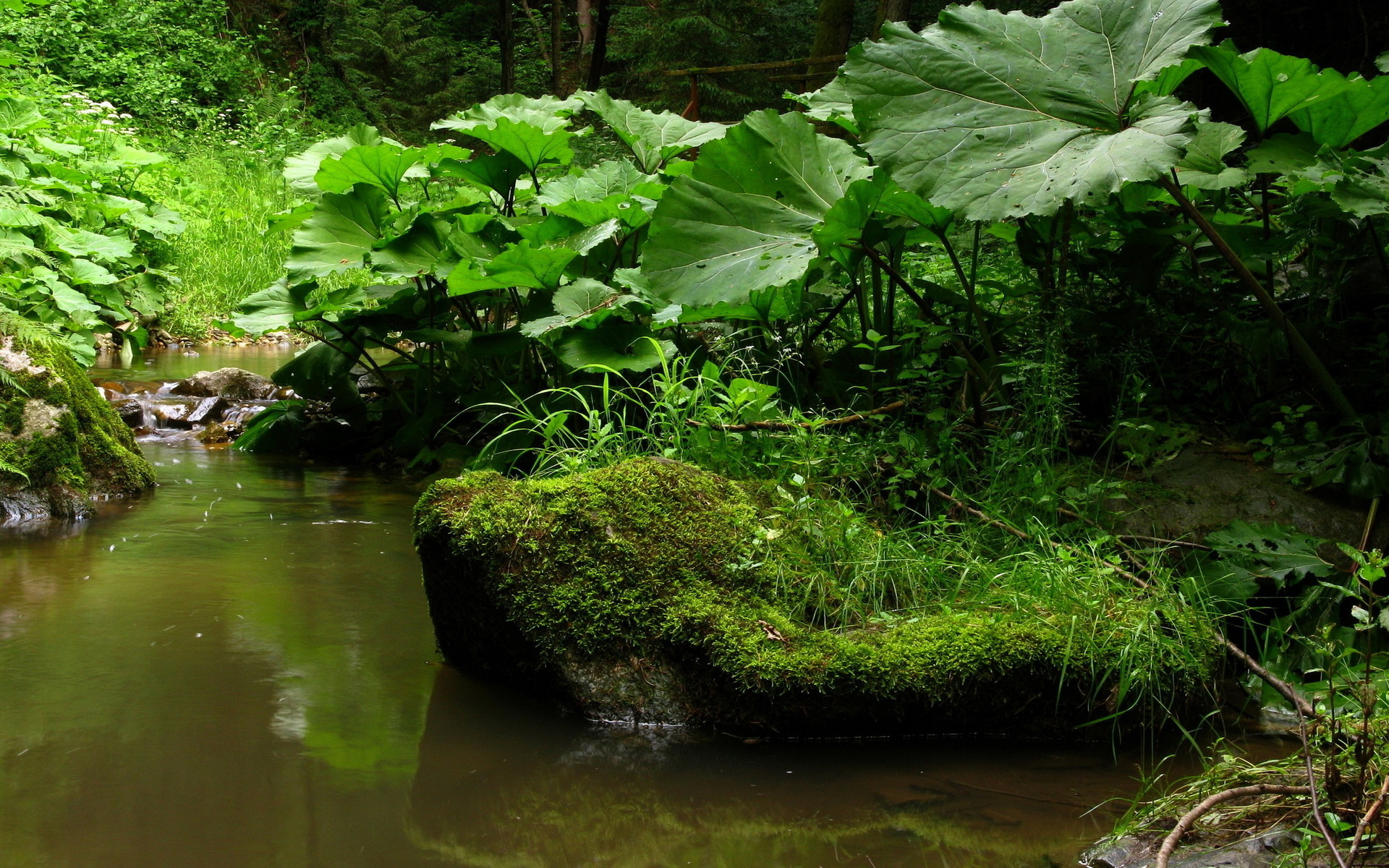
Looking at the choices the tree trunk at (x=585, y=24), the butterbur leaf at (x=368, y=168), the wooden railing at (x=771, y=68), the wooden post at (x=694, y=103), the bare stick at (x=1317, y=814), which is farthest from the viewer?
the tree trunk at (x=585, y=24)

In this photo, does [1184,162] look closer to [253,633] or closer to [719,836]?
[719,836]

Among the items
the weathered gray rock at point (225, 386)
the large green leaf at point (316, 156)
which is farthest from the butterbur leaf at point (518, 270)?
the weathered gray rock at point (225, 386)

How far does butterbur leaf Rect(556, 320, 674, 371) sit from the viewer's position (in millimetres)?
3514

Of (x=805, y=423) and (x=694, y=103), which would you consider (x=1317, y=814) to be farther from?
(x=694, y=103)

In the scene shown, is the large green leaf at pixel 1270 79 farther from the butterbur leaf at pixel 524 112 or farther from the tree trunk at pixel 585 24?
the tree trunk at pixel 585 24

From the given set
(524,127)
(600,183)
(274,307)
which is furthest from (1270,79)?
(274,307)

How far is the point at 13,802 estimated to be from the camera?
1.87 meters

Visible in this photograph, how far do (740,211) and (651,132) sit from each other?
1.62 metres

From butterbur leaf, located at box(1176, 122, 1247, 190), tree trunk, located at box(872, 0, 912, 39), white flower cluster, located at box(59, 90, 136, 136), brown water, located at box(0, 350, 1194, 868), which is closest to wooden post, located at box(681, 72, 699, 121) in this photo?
tree trunk, located at box(872, 0, 912, 39)

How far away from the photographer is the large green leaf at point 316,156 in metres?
4.74

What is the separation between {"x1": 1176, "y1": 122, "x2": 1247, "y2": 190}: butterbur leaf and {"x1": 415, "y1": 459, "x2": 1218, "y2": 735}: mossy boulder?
1.42 meters

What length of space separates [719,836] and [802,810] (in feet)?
0.61

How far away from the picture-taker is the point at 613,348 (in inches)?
144

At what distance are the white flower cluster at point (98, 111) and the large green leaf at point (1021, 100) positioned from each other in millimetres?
9835
